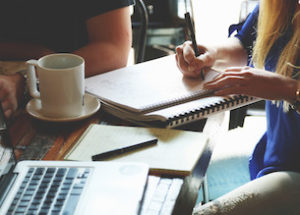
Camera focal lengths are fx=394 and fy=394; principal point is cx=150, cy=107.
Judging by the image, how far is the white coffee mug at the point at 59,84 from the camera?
31.4 inches

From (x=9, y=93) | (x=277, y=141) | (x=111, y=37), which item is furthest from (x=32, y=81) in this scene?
(x=277, y=141)

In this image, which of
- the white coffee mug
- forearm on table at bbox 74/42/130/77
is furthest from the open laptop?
forearm on table at bbox 74/42/130/77

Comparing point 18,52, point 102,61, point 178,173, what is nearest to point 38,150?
point 178,173

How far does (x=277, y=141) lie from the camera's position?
1.10m

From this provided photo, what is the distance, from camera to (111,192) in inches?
23.2

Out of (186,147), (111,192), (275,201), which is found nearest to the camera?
(111,192)

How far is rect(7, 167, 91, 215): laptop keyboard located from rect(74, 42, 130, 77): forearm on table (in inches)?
19.4

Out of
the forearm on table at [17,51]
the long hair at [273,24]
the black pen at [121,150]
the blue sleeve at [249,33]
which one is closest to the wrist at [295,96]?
the long hair at [273,24]

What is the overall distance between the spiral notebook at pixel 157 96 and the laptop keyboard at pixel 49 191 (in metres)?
0.24

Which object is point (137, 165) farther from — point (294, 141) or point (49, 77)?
point (294, 141)

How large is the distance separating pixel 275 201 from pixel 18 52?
2.88 ft

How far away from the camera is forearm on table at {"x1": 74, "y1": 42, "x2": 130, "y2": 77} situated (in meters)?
1.12

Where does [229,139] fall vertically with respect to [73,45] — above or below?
below

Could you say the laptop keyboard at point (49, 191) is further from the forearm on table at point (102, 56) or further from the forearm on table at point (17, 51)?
the forearm on table at point (17, 51)
